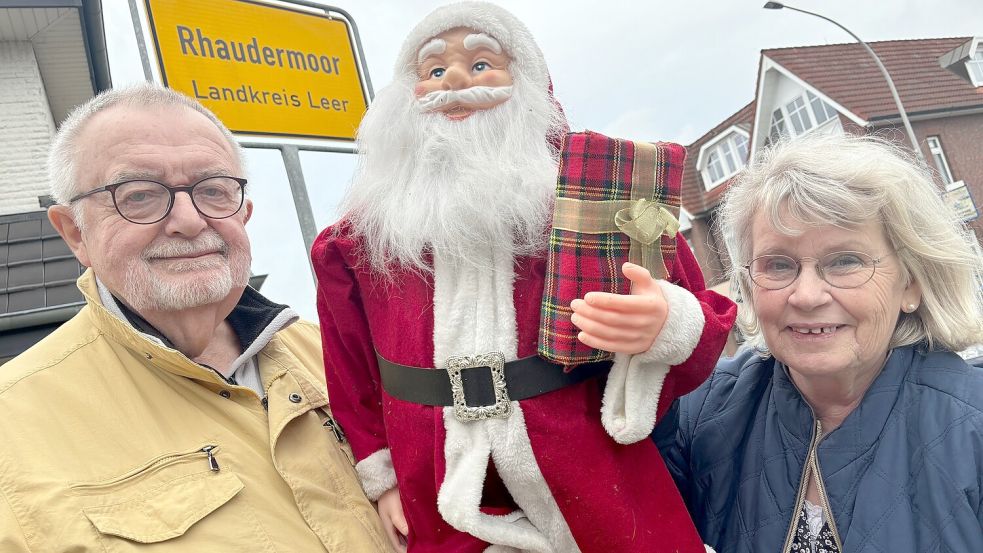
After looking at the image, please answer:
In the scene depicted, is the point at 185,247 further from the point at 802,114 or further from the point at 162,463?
the point at 802,114

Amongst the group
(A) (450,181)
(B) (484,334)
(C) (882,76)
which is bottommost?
(B) (484,334)

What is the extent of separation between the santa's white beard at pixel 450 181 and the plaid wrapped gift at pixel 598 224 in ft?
0.44

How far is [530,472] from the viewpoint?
5.24 ft

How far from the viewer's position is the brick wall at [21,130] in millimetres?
5953

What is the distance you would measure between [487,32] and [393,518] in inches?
55.9

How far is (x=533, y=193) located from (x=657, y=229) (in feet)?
1.12

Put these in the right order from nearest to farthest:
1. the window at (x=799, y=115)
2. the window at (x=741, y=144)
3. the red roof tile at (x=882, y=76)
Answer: the red roof tile at (x=882, y=76), the window at (x=799, y=115), the window at (x=741, y=144)

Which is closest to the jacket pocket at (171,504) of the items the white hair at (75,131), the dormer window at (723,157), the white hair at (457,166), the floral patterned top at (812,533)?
the white hair at (457,166)

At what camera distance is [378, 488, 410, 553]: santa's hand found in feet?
6.01

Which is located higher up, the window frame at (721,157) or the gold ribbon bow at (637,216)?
the window frame at (721,157)

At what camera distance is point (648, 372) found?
5.29 feet

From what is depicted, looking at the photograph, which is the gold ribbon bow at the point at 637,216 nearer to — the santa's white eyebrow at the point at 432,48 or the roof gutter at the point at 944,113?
the santa's white eyebrow at the point at 432,48

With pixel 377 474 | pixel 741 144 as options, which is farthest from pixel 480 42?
pixel 741 144

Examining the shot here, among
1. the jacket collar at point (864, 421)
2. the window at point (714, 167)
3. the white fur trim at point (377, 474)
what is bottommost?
the jacket collar at point (864, 421)
